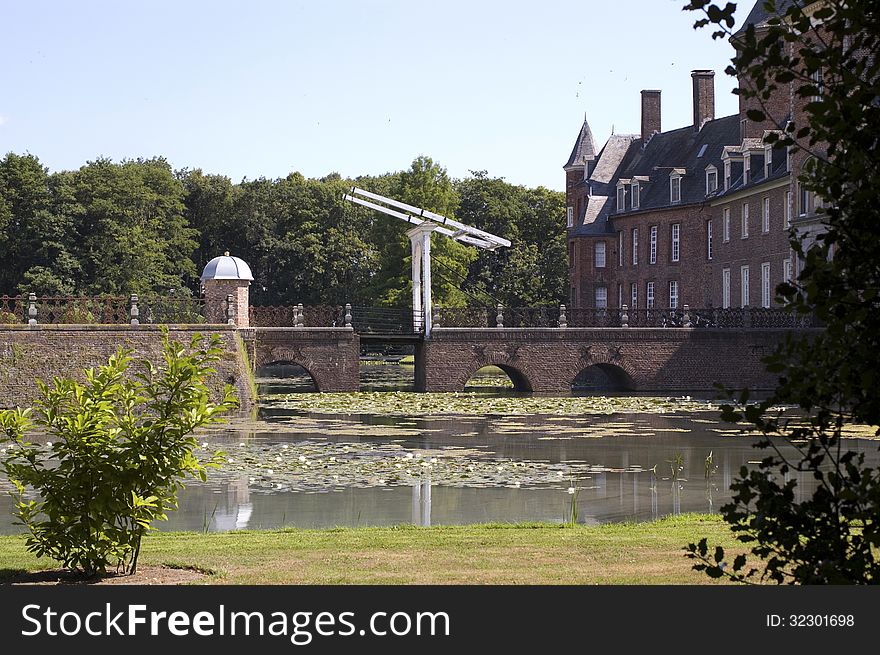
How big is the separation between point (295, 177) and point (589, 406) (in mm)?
37799

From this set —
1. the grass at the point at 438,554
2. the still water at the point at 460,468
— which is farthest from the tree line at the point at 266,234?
the grass at the point at 438,554

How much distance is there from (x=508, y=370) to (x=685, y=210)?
1315cm

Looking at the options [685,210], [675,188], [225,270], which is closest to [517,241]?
[675,188]

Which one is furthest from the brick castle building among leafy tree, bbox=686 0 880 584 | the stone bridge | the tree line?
leafy tree, bbox=686 0 880 584

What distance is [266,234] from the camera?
62844mm

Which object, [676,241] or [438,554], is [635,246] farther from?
[438,554]

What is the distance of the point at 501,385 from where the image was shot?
4334 centimetres

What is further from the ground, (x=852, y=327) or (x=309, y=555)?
(x=852, y=327)

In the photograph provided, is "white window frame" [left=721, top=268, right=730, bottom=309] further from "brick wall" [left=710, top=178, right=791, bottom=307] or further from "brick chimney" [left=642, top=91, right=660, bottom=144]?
"brick chimney" [left=642, top=91, right=660, bottom=144]

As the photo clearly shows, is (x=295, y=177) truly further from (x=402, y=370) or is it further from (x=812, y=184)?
(x=812, y=184)

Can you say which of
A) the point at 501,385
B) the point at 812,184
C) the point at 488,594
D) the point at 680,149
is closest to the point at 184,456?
the point at 488,594

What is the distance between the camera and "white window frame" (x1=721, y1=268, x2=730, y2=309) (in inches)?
1790

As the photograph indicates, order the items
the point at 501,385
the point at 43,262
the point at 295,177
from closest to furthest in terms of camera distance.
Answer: the point at 501,385 < the point at 43,262 < the point at 295,177

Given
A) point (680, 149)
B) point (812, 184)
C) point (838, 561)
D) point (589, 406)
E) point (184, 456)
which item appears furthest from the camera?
point (680, 149)
